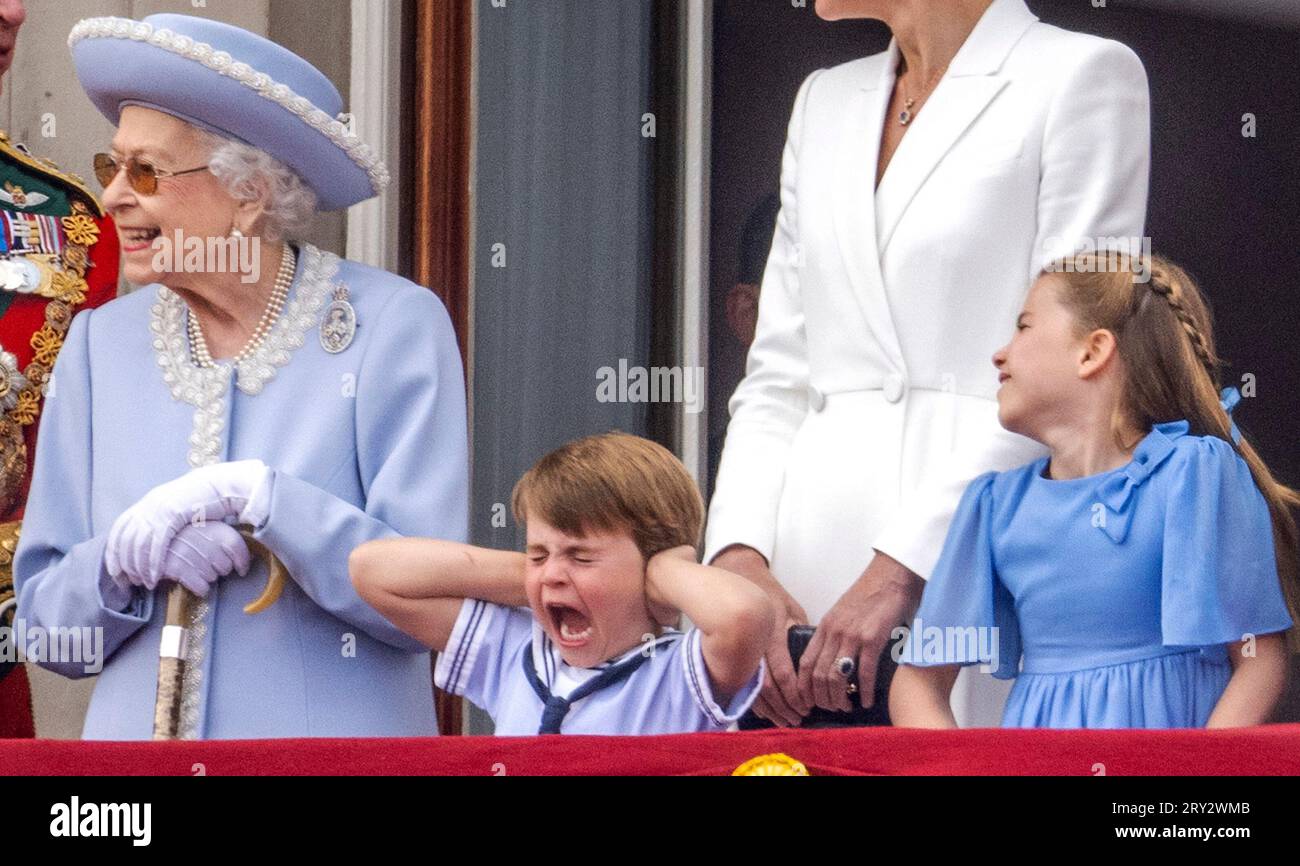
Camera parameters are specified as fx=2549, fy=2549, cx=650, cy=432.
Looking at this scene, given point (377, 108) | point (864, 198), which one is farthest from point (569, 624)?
point (377, 108)

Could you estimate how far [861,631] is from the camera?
14.0 ft

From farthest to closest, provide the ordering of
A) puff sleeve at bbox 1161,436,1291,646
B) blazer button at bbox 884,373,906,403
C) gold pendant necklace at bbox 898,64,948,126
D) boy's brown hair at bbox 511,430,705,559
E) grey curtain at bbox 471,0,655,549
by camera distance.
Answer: grey curtain at bbox 471,0,655,549 → gold pendant necklace at bbox 898,64,948,126 → blazer button at bbox 884,373,906,403 → boy's brown hair at bbox 511,430,705,559 → puff sleeve at bbox 1161,436,1291,646

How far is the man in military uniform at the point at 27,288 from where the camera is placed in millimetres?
4641

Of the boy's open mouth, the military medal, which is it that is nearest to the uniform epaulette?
the military medal

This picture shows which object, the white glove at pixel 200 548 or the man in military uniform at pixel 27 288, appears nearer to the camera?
the white glove at pixel 200 548

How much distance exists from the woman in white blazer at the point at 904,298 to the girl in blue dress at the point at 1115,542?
0.19 feet

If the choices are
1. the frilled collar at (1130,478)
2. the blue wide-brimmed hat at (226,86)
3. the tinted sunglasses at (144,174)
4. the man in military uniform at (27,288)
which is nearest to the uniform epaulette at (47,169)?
the man in military uniform at (27,288)

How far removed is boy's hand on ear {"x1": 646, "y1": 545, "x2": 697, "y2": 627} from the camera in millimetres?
4102

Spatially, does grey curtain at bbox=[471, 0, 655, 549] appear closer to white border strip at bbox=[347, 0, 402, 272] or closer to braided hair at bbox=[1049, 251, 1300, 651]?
white border strip at bbox=[347, 0, 402, 272]

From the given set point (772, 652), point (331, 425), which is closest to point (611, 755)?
point (772, 652)

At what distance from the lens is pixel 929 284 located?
14.3 ft

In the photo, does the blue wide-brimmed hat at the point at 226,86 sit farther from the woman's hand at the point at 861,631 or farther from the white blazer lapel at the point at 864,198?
the woman's hand at the point at 861,631

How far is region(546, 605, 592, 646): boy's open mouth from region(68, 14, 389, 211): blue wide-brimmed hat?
89 centimetres

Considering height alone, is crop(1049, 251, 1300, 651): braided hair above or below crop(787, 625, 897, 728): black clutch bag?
above
